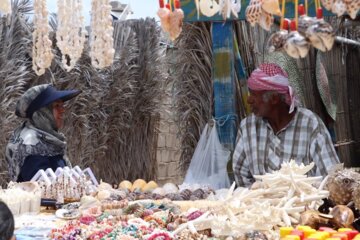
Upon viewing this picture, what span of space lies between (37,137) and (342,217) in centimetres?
256

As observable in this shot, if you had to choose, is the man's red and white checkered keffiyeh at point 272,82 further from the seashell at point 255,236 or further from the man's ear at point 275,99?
the seashell at point 255,236

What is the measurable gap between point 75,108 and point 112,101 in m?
0.54

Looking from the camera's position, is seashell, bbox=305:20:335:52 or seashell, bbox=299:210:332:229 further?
seashell, bbox=299:210:332:229

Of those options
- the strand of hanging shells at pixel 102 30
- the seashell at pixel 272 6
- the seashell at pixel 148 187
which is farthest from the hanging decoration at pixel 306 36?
the seashell at pixel 148 187

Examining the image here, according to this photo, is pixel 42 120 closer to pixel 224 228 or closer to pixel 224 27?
pixel 224 27

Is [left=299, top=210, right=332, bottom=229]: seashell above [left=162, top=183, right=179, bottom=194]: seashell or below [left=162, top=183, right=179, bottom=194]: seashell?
above

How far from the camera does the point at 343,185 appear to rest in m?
2.46

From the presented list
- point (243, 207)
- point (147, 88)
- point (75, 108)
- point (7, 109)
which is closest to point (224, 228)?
point (243, 207)

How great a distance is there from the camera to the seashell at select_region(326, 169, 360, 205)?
2441 millimetres

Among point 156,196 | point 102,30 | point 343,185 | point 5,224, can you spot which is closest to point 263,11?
point 343,185

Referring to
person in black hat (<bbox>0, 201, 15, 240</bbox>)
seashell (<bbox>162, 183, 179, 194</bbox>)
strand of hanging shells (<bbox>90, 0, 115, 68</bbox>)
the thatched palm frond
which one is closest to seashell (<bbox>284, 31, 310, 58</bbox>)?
person in black hat (<bbox>0, 201, 15, 240</bbox>)

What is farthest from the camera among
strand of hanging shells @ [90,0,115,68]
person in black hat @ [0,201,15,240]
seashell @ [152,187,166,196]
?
seashell @ [152,187,166,196]

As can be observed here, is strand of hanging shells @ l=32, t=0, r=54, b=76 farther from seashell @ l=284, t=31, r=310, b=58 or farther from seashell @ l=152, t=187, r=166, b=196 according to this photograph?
seashell @ l=284, t=31, r=310, b=58

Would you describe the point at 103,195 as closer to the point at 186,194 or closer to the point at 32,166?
the point at 186,194
